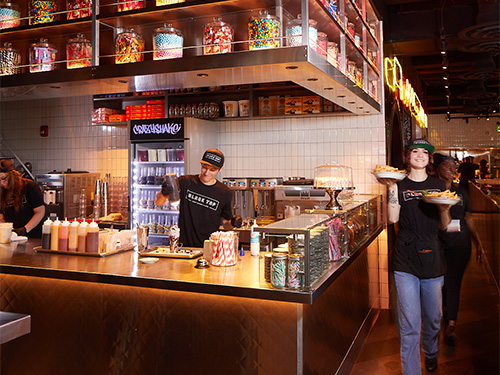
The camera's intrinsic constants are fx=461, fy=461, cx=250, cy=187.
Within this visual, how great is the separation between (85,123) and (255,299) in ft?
18.9

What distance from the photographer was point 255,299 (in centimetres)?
278

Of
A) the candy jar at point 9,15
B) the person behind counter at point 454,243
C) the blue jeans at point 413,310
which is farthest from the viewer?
the person behind counter at point 454,243

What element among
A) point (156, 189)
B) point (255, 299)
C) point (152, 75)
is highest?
point (152, 75)

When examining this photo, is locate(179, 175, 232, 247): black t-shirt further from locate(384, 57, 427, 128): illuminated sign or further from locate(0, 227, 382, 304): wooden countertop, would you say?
locate(384, 57, 427, 128): illuminated sign

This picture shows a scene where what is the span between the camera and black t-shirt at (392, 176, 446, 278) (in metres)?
3.42

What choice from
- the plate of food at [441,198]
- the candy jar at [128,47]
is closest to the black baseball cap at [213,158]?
the candy jar at [128,47]

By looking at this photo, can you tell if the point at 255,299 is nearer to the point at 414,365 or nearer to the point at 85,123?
the point at 414,365

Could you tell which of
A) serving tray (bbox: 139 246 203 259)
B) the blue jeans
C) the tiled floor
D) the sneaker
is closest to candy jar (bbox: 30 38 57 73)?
serving tray (bbox: 139 246 203 259)

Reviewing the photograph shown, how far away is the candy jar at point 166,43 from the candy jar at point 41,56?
110 cm

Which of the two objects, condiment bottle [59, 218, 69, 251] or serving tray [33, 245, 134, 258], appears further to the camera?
condiment bottle [59, 218, 69, 251]

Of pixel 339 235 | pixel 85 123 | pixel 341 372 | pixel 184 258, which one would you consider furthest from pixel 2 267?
pixel 85 123

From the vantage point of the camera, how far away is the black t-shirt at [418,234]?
342 centimetres

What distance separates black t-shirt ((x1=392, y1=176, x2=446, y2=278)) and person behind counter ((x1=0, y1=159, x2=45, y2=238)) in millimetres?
3460

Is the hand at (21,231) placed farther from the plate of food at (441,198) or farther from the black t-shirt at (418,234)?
the plate of food at (441,198)
